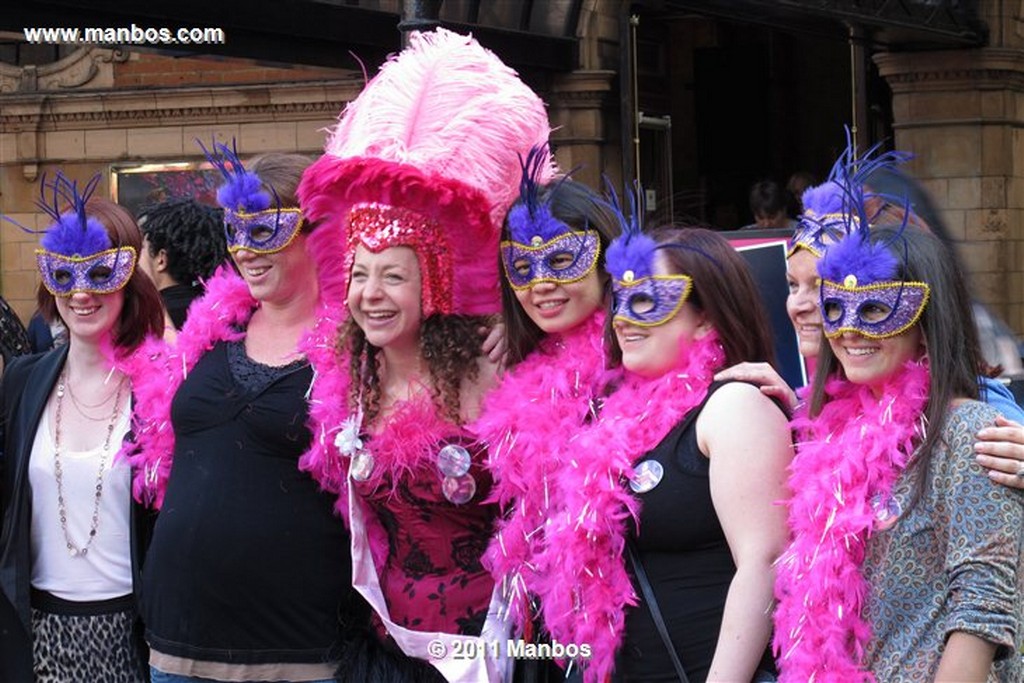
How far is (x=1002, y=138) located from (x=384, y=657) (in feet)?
36.8

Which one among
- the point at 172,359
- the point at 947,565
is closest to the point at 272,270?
the point at 172,359

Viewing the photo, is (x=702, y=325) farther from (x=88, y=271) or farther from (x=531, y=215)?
(x=88, y=271)

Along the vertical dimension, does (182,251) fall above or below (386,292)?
above

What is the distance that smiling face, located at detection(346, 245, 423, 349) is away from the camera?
153 inches

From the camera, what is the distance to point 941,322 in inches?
123

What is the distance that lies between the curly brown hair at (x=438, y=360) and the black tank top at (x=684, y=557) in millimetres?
690

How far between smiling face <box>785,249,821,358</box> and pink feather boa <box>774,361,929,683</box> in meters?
0.76

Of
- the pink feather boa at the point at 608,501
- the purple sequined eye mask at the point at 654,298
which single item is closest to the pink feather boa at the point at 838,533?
the pink feather boa at the point at 608,501

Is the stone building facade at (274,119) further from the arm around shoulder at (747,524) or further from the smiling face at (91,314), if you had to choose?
the arm around shoulder at (747,524)

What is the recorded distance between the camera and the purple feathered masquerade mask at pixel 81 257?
455cm

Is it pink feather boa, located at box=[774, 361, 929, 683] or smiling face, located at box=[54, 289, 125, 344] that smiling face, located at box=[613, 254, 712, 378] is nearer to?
pink feather boa, located at box=[774, 361, 929, 683]

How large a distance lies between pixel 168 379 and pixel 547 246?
1.20 meters

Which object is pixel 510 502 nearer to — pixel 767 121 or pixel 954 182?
pixel 954 182

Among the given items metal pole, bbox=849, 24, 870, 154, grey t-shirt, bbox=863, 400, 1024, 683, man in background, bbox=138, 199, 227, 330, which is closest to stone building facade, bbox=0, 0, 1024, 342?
metal pole, bbox=849, 24, 870, 154
